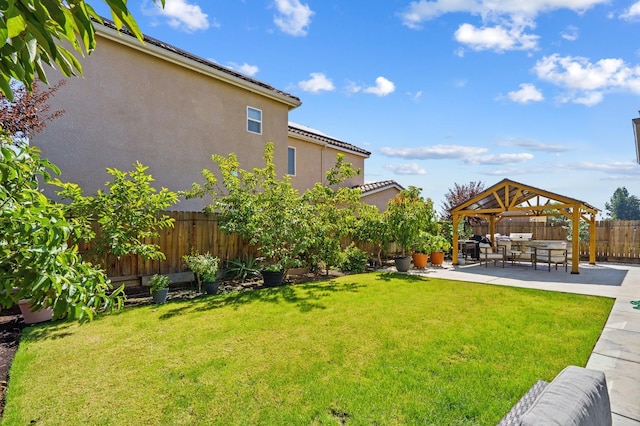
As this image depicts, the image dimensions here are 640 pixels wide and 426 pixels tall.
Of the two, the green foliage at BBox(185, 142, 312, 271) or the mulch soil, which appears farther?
the green foliage at BBox(185, 142, 312, 271)

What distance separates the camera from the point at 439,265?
49.8ft

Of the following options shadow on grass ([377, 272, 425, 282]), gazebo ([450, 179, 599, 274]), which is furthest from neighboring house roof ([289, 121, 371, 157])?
shadow on grass ([377, 272, 425, 282])

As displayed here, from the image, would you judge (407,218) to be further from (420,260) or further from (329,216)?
(329,216)

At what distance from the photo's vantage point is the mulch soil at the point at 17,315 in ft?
15.7

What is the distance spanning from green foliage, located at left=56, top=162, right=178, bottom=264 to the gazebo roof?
12457 millimetres

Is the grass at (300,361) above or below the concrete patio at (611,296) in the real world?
below

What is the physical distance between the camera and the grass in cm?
352

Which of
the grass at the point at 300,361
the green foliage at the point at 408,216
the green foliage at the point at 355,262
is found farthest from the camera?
the green foliage at the point at 355,262

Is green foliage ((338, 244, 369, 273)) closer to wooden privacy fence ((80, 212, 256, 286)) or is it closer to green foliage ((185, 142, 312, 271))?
green foliage ((185, 142, 312, 271))

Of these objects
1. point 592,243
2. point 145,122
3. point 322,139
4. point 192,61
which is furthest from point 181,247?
point 592,243

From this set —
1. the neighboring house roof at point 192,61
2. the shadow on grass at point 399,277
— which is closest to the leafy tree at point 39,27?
the neighboring house roof at point 192,61

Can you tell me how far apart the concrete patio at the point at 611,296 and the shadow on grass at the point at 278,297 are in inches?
177

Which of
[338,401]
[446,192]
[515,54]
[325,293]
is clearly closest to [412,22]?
[515,54]

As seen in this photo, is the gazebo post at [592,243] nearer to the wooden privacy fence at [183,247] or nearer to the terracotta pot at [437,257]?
the terracotta pot at [437,257]
